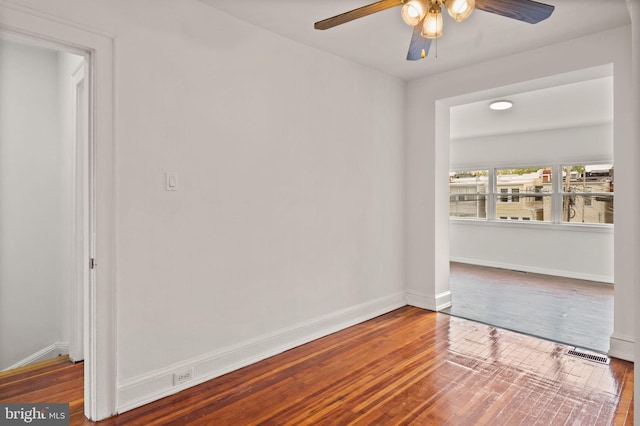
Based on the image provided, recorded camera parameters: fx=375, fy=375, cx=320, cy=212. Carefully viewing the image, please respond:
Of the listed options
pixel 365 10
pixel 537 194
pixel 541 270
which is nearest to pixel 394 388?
pixel 365 10

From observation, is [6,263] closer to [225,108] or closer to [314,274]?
[225,108]

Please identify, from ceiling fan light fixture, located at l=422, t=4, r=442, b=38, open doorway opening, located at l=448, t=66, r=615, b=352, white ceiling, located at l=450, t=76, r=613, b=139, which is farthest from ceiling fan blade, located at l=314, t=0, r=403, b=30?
white ceiling, located at l=450, t=76, r=613, b=139

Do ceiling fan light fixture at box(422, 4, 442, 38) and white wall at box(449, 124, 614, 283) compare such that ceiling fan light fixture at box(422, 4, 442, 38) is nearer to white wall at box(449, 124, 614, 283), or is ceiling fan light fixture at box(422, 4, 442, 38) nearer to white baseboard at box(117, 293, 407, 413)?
white baseboard at box(117, 293, 407, 413)

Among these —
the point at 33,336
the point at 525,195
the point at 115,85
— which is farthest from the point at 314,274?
the point at 525,195

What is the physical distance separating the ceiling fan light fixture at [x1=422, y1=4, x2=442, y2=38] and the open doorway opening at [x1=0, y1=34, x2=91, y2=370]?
2.46m

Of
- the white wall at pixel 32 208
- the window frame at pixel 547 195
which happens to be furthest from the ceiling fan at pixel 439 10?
the window frame at pixel 547 195

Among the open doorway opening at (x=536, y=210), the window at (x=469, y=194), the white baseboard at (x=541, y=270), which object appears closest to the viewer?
the open doorway opening at (x=536, y=210)

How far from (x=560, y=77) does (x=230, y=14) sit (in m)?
2.88

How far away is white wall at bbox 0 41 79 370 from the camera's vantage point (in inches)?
118

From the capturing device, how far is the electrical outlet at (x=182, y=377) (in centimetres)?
245

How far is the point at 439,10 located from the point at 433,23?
0.07 meters

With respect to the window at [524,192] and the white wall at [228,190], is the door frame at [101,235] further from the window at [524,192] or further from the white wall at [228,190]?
the window at [524,192]

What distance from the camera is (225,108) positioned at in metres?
2.70

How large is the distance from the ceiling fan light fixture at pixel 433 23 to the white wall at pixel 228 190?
132 cm
